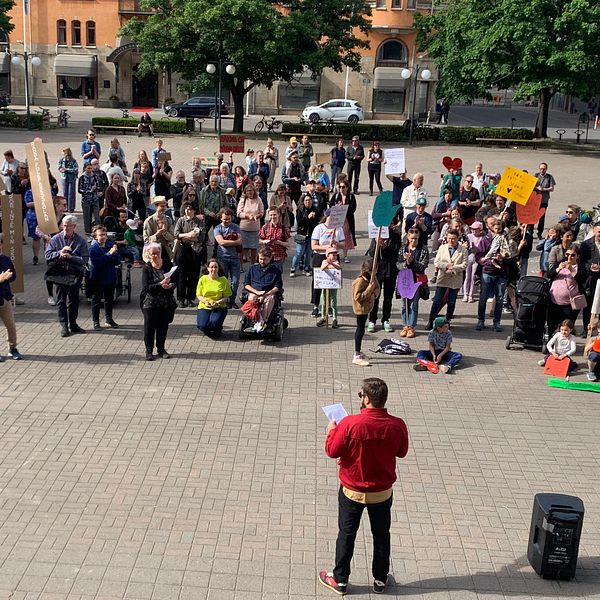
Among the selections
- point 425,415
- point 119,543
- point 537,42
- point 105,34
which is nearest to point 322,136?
point 537,42

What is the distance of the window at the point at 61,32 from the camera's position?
55344mm

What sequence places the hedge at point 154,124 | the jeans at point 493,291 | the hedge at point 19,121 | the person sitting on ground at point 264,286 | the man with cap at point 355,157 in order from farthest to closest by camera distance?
the hedge at point 19,121
the hedge at point 154,124
the man with cap at point 355,157
the jeans at point 493,291
the person sitting on ground at point 264,286

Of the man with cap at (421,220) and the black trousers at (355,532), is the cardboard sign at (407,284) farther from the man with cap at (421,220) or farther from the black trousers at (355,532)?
the black trousers at (355,532)

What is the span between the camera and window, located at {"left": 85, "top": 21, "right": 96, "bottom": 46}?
5544 cm

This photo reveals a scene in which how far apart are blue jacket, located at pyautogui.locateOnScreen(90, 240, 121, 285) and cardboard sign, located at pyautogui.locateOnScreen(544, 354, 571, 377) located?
637 cm

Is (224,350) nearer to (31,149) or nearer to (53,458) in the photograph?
(53,458)

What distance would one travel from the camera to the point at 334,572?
253 inches

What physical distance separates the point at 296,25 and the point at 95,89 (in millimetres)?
26123

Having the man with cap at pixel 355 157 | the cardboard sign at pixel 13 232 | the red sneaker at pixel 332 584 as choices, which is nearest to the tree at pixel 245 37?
the man with cap at pixel 355 157

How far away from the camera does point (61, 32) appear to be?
55656mm

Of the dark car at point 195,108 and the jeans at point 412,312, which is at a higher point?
the dark car at point 195,108

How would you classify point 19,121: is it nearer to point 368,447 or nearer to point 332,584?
point 332,584

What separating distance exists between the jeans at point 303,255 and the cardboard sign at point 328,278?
2.97 metres

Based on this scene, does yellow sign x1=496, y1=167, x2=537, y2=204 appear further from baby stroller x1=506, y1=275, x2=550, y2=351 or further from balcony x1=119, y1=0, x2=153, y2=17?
balcony x1=119, y1=0, x2=153, y2=17
